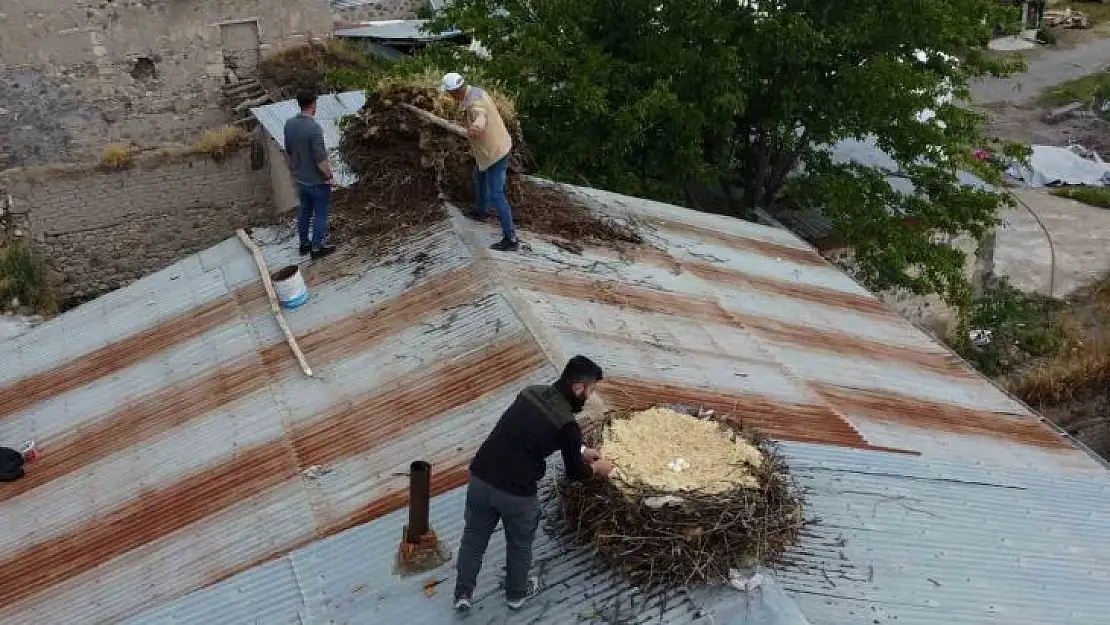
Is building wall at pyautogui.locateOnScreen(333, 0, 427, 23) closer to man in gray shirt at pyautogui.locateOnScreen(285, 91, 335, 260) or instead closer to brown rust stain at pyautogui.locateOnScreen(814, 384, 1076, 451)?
man in gray shirt at pyautogui.locateOnScreen(285, 91, 335, 260)

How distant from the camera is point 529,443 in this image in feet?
15.5

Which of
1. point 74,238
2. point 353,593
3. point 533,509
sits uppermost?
point 533,509

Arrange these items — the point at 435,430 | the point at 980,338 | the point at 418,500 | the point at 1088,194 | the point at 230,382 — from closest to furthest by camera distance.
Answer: the point at 418,500, the point at 435,430, the point at 230,382, the point at 980,338, the point at 1088,194

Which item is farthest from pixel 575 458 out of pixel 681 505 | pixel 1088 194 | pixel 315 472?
pixel 1088 194

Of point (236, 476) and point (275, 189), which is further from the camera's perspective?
point (275, 189)

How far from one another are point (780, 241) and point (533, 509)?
291 inches

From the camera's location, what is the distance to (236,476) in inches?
→ 254

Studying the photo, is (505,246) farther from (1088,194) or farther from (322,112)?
(1088,194)

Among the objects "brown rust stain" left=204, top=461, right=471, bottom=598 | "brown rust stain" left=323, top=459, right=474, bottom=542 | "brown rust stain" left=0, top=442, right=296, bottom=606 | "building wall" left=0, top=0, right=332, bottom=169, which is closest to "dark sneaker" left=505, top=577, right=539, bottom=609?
"brown rust stain" left=204, top=461, right=471, bottom=598

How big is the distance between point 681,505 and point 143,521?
3656 millimetres

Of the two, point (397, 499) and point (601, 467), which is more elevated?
point (601, 467)

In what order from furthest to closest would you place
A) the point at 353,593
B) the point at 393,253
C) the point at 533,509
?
1. the point at 393,253
2. the point at 353,593
3. the point at 533,509

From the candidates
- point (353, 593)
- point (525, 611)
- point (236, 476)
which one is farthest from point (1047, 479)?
point (236, 476)

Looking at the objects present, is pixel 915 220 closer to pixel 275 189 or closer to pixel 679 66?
pixel 679 66
